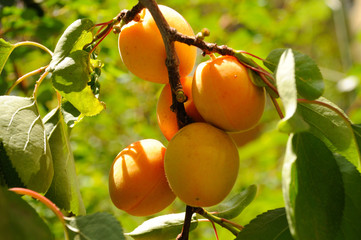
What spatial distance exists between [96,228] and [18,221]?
9cm

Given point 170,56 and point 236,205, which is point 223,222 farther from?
point 170,56

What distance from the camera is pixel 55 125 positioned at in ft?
2.20

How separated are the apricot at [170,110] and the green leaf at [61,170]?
150 mm

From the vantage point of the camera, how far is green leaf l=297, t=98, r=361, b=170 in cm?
58

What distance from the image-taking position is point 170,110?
64 centimetres

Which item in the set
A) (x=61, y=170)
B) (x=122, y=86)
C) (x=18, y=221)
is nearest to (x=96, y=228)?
(x=18, y=221)

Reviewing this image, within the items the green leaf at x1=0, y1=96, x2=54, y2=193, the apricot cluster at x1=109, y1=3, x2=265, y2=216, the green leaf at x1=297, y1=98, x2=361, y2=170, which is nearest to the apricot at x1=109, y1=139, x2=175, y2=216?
the apricot cluster at x1=109, y1=3, x2=265, y2=216

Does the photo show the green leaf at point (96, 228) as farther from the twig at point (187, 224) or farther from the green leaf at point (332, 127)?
the green leaf at point (332, 127)

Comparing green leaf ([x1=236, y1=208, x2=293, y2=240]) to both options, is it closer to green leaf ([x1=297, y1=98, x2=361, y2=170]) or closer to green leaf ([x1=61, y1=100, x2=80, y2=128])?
green leaf ([x1=297, y1=98, x2=361, y2=170])

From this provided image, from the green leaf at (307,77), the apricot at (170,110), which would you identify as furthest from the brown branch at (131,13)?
the green leaf at (307,77)

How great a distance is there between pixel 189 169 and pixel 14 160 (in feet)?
0.67

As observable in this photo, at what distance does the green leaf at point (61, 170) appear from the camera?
0.62m

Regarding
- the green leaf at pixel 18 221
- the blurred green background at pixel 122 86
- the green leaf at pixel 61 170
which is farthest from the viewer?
the blurred green background at pixel 122 86

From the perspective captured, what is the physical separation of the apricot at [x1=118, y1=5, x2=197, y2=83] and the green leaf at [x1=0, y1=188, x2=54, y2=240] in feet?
0.90
